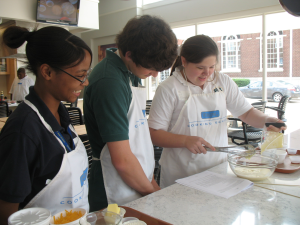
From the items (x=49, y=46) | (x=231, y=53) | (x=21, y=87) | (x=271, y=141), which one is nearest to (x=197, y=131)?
(x=271, y=141)

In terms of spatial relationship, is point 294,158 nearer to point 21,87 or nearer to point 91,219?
point 91,219

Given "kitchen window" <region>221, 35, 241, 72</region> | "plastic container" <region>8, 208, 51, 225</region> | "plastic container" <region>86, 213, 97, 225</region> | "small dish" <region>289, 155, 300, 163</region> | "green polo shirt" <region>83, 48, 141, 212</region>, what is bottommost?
"small dish" <region>289, 155, 300, 163</region>

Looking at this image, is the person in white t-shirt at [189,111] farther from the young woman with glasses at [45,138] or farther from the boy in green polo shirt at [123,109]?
the young woman with glasses at [45,138]

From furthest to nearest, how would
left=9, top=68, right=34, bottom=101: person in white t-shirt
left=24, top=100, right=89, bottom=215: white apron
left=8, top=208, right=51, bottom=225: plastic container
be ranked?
left=9, top=68, right=34, bottom=101: person in white t-shirt < left=24, top=100, right=89, bottom=215: white apron < left=8, top=208, right=51, bottom=225: plastic container

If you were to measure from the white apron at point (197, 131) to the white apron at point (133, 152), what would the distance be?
1.22ft

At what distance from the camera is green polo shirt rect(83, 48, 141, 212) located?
44.6 inches

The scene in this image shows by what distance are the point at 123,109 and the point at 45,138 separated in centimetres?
35

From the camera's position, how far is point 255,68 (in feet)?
17.6

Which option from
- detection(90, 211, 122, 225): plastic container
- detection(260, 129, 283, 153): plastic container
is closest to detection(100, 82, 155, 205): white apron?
detection(90, 211, 122, 225): plastic container

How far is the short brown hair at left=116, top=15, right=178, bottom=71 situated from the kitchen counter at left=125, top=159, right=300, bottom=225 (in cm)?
60

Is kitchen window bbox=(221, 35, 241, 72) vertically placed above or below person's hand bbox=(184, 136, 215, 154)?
above

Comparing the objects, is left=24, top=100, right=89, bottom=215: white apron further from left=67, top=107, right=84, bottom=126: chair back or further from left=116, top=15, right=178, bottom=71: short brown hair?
left=67, top=107, right=84, bottom=126: chair back

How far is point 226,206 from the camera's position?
1.05m

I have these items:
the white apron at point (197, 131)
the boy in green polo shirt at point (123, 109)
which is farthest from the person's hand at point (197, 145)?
the boy in green polo shirt at point (123, 109)
